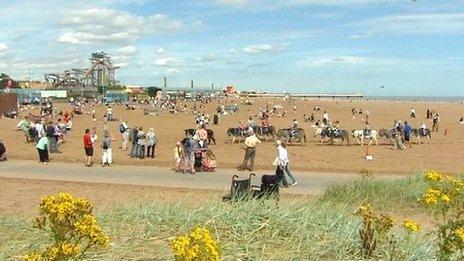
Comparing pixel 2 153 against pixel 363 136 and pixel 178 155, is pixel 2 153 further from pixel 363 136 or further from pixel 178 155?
pixel 363 136

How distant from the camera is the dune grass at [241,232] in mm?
6133

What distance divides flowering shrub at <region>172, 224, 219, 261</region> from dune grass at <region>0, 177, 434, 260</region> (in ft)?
9.30

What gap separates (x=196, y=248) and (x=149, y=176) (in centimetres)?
1319

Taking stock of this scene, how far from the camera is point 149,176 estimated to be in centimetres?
1611

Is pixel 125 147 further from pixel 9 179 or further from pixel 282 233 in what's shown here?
pixel 282 233

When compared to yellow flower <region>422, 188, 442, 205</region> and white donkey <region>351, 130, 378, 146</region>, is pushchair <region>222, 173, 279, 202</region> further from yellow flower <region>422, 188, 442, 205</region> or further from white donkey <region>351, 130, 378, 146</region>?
white donkey <region>351, 130, 378, 146</region>

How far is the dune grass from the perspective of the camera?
6.13 meters

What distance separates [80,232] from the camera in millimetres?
3422

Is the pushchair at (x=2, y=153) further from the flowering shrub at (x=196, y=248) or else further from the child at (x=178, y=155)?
the flowering shrub at (x=196, y=248)

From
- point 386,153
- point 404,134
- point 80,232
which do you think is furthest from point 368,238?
point 404,134

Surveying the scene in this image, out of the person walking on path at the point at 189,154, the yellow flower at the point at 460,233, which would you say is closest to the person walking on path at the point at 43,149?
the person walking on path at the point at 189,154

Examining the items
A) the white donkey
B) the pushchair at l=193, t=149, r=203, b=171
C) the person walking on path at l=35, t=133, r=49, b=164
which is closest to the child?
the pushchair at l=193, t=149, r=203, b=171

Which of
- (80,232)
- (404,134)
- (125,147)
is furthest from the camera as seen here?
(404,134)

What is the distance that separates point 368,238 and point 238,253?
1.40 metres
